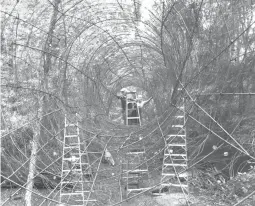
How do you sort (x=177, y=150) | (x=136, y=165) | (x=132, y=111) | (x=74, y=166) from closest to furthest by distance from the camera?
(x=136, y=165) → (x=74, y=166) → (x=177, y=150) → (x=132, y=111)

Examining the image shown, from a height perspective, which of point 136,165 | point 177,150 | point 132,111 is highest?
point 132,111

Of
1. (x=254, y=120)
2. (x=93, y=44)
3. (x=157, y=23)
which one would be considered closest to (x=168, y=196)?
(x=254, y=120)

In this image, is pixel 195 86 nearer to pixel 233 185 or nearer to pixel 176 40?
pixel 176 40

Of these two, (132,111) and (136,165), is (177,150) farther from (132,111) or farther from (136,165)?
(132,111)

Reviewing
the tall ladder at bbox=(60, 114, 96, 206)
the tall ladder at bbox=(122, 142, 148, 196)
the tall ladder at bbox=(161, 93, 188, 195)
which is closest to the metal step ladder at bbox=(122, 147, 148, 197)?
the tall ladder at bbox=(122, 142, 148, 196)

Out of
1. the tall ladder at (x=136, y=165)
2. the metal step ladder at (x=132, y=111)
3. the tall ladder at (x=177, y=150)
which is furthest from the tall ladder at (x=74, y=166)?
the metal step ladder at (x=132, y=111)

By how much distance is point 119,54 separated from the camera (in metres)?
6.89

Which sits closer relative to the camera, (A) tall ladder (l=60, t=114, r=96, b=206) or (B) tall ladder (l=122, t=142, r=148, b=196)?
Result: (A) tall ladder (l=60, t=114, r=96, b=206)

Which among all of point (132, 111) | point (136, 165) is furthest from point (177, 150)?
point (132, 111)

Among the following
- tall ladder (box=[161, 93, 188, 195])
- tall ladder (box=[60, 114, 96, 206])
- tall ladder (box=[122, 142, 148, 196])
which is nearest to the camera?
tall ladder (box=[161, 93, 188, 195])

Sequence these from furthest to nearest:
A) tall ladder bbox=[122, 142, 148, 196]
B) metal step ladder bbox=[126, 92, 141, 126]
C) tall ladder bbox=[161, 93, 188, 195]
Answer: metal step ladder bbox=[126, 92, 141, 126]
tall ladder bbox=[122, 142, 148, 196]
tall ladder bbox=[161, 93, 188, 195]

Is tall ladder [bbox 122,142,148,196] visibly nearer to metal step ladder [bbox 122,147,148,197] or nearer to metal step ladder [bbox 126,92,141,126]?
metal step ladder [bbox 122,147,148,197]

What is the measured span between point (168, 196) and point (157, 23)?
13.5 ft

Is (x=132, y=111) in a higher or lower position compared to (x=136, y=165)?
higher
